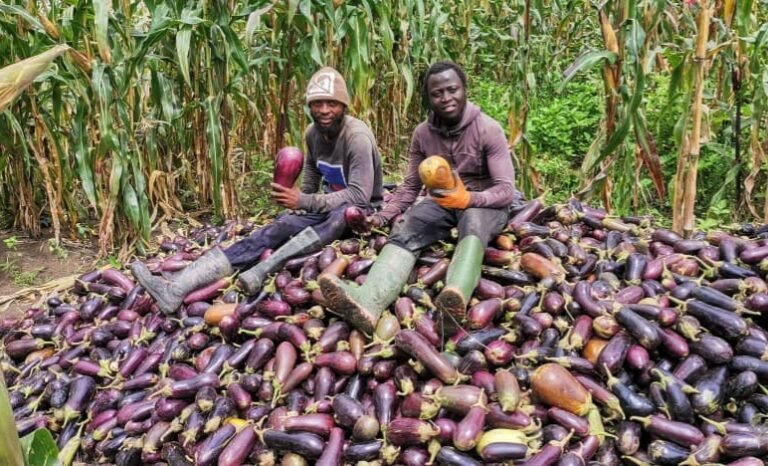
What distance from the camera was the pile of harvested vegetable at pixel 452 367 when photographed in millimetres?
2105

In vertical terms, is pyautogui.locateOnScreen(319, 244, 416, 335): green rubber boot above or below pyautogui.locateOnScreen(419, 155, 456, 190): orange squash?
below

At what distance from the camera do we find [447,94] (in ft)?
9.68

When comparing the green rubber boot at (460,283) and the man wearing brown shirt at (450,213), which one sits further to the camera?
the man wearing brown shirt at (450,213)

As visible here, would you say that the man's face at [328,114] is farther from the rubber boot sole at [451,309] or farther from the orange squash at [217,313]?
the rubber boot sole at [451,309]

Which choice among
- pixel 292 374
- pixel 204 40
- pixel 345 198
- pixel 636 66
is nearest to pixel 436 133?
pixel 345 198

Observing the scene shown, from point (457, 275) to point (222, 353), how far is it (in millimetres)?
1153

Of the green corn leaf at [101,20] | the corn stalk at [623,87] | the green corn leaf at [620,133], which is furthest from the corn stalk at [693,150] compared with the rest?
the green corn leaf at [101,20]

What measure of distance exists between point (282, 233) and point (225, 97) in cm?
164

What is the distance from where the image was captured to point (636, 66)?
3.39m

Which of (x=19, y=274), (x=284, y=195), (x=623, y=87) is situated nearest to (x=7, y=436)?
(x=284, y=195)

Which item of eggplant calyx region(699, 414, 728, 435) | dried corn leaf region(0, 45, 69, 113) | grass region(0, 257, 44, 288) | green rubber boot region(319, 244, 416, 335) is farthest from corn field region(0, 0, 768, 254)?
dried corn leaf region(0, 45, 69, 113)

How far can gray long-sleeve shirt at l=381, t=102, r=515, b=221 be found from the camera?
3010mm

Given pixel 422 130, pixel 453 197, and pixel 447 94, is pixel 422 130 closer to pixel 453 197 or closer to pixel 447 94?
pixel 447 94

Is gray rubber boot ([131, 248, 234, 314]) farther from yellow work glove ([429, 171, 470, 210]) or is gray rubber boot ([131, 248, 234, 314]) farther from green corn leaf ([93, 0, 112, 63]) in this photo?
green corn leaf ([93, 0, 112, 63])
